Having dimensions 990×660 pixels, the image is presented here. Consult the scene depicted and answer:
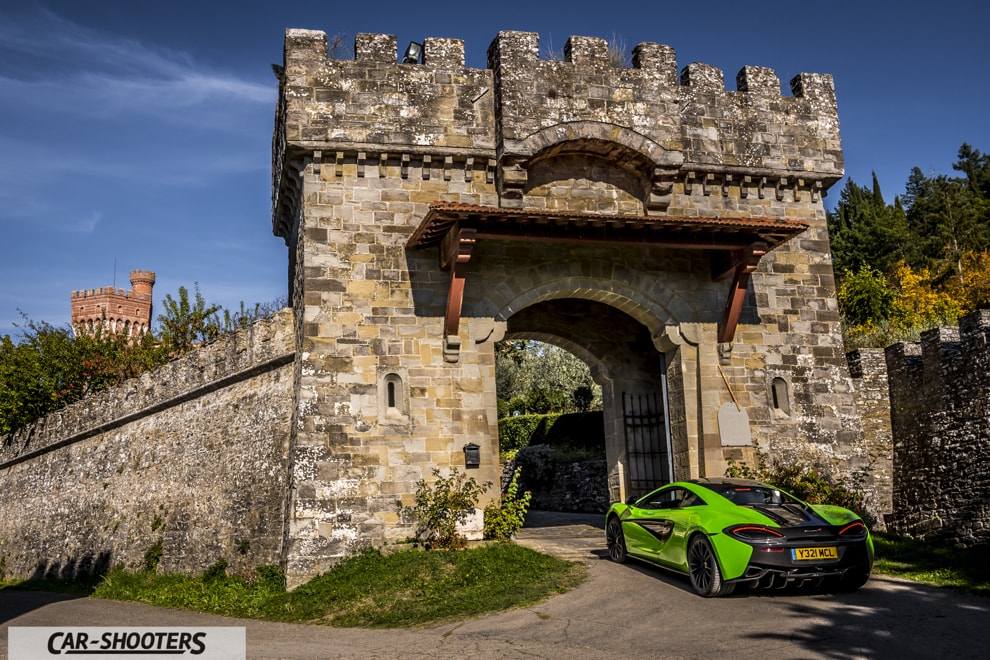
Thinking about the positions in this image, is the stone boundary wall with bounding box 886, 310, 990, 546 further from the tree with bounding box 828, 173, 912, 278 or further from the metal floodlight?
the tree with bounding box 828, 173, 912, 278

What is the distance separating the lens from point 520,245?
13.9 m

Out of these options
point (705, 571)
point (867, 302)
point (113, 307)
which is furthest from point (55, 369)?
point (113, 307)

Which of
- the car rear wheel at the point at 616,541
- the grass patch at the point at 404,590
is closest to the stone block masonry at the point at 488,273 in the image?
the grass patch at the point at 404,590

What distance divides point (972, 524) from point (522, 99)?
32.8ft

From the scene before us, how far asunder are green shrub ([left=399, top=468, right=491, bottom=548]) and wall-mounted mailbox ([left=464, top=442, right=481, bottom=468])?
219 mm

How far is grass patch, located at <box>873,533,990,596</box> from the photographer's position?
10.3 metres

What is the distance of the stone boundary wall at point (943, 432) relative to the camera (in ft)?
45.1

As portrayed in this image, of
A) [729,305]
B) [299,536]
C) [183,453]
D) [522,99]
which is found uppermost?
[522,99]

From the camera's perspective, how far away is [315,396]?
41.2ft

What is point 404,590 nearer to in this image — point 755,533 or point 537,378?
point 755,533

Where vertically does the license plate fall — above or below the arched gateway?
below

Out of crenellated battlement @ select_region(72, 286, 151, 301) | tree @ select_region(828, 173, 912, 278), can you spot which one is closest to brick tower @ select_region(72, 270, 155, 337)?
crenellated battlement @ select_region(72, 286, 151, 301)

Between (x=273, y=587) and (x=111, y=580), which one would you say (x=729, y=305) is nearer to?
(x=273, y=587)

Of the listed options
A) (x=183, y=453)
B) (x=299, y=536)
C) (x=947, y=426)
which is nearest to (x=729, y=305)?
(x=947, y=426)
